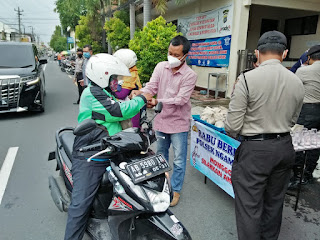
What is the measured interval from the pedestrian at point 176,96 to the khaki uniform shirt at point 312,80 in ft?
5.18

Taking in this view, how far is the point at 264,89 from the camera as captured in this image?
1926mm

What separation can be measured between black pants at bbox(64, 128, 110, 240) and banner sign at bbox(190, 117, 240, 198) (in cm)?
144

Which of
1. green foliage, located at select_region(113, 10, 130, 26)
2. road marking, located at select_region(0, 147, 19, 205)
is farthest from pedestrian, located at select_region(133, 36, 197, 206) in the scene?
→ green foliage, located at select_region(113, 10, 130, 26)

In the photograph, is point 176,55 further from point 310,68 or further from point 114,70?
point 310,68

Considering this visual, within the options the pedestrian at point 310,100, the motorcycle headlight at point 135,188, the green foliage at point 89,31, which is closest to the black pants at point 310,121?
the pedestrian at point 310,100

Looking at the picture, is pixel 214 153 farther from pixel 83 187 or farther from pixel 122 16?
pixel 122 16

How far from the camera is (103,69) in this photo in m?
2.03

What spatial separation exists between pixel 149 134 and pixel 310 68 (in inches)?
98.7

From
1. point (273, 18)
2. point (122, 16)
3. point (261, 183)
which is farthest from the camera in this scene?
point (122, 16)

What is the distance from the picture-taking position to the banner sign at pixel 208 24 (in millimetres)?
8430

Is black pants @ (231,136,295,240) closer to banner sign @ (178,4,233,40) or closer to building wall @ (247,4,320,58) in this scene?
banner sign @ (178,4,233,40)

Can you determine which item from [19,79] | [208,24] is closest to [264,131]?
[19,79]

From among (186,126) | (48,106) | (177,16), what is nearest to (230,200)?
(186,126)

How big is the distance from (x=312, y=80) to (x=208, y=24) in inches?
263
